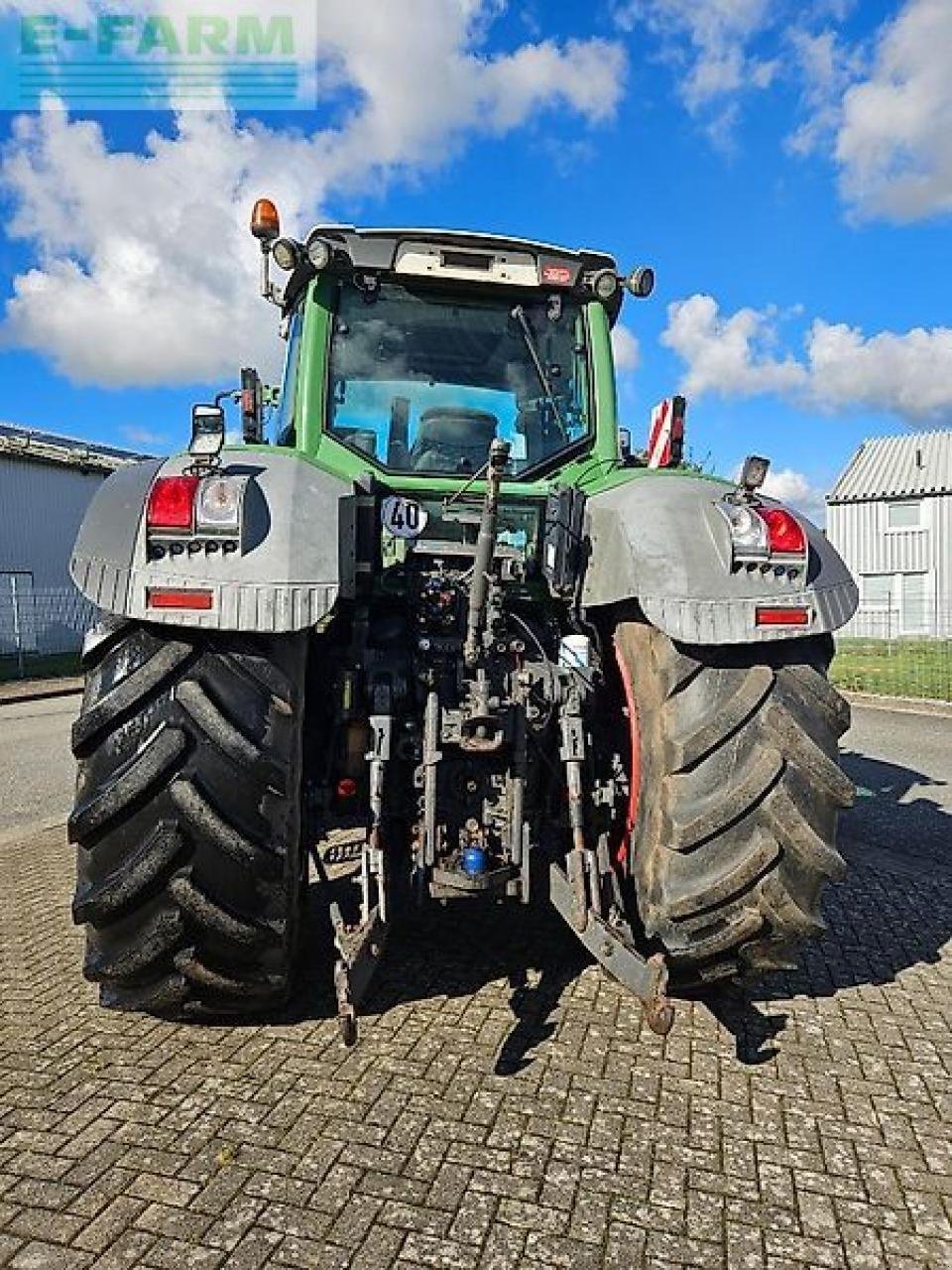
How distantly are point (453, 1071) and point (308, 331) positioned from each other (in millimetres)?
2879

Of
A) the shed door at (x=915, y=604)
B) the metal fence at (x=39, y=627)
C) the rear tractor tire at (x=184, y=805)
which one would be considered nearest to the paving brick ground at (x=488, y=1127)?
the rear tractor tire at (x=184, y=805)

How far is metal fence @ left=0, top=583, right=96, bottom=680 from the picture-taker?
20828 millimetres

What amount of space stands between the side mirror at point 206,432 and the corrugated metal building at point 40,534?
61.5 feet

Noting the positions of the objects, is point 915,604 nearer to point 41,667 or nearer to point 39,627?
point 41,667

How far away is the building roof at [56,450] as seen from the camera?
2441 cm

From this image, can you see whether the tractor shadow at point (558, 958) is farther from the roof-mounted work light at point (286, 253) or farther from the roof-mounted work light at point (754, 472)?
the roof-mounted work light at point (286, 253)

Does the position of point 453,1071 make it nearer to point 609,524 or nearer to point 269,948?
point 269,948

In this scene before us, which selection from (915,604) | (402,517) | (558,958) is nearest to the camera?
(402,517)

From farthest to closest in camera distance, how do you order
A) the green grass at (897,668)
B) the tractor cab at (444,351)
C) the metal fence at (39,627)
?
the metal fence at (39,627)
the green grass at (897,668)
the tractor cab at (444,351)

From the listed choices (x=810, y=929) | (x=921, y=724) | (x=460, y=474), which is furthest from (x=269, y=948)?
(x=921, y=724)

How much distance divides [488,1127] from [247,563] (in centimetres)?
178

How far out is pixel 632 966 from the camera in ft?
9.47

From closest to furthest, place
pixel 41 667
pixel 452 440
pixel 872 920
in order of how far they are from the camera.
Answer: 1. pixel 452 440
2. pixel 872 920
3. pixel 41 667

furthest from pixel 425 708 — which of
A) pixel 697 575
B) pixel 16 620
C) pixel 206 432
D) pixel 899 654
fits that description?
pixel 16 620
